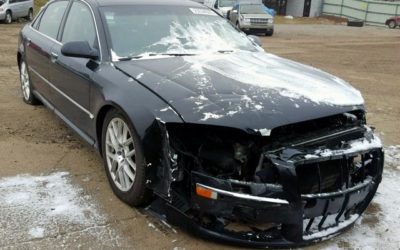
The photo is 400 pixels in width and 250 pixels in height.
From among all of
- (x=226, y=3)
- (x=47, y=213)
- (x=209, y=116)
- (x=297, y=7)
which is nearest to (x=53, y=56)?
(x=47, y=213)

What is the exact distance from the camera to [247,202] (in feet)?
9.68

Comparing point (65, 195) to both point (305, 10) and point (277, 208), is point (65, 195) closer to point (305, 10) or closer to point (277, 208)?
point (277, 208)

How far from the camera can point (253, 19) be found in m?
23.4

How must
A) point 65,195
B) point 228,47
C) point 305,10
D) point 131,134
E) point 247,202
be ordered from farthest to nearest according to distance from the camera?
point 305,10 < point 228,47 < point 65,195 < point 131,134 < point 247,202

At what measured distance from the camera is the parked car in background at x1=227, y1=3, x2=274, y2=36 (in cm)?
2331

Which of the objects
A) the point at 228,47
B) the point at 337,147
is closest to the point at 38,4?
the point at 228,47

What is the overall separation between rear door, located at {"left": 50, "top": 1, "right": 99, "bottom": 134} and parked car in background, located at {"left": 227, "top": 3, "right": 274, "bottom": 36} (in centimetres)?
1916

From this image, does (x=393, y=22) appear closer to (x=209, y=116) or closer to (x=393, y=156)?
(x=393, y=156)

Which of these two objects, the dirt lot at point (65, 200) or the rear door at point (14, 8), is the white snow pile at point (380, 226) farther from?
the rear door at point (14, 8)

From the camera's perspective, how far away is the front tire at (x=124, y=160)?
11.1 ft

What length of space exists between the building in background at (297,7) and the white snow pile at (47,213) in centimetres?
A: 4745

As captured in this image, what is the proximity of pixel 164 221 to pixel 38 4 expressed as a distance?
29.4 meters

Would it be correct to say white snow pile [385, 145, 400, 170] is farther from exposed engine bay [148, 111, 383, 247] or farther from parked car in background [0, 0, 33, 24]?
parked car in background [0, 0, 33, 24]

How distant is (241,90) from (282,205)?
3.00 ft
